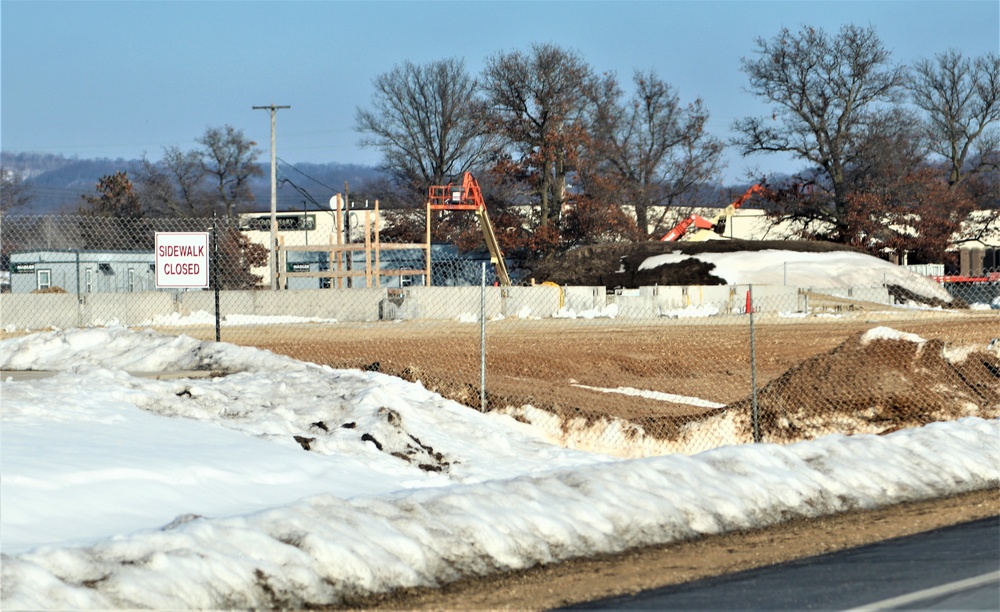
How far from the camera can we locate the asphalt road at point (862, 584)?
19.9 feet

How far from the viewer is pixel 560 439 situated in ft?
43.3

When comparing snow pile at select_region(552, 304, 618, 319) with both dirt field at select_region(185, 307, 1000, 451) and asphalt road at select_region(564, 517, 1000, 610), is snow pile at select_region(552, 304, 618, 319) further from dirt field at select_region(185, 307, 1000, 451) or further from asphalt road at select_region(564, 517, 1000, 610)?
asphalt road at select_region(564, 517, 1000, 610)

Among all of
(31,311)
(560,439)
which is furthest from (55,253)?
(560,439)

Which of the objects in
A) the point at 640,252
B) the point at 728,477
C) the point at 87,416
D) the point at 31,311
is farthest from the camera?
the point at 640,252

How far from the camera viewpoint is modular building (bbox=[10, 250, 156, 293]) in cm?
4919

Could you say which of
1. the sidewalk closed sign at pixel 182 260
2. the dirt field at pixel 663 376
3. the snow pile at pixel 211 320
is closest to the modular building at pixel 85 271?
the snow pile at pixel 211 320

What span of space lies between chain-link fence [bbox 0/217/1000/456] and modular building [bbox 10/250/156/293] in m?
0.10

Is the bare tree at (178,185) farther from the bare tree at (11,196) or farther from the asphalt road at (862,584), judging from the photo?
the asphalt road at (862,584)

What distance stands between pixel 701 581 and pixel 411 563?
1.74m

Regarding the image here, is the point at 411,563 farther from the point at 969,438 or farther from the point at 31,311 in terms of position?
the point at 31,311

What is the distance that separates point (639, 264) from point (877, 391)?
28.8 metres

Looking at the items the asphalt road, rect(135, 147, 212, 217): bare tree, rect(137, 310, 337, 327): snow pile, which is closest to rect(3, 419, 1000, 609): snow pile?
the asphalt road

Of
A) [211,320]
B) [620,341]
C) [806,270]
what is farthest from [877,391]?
[806,270]

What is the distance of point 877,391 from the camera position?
14.6 metres
